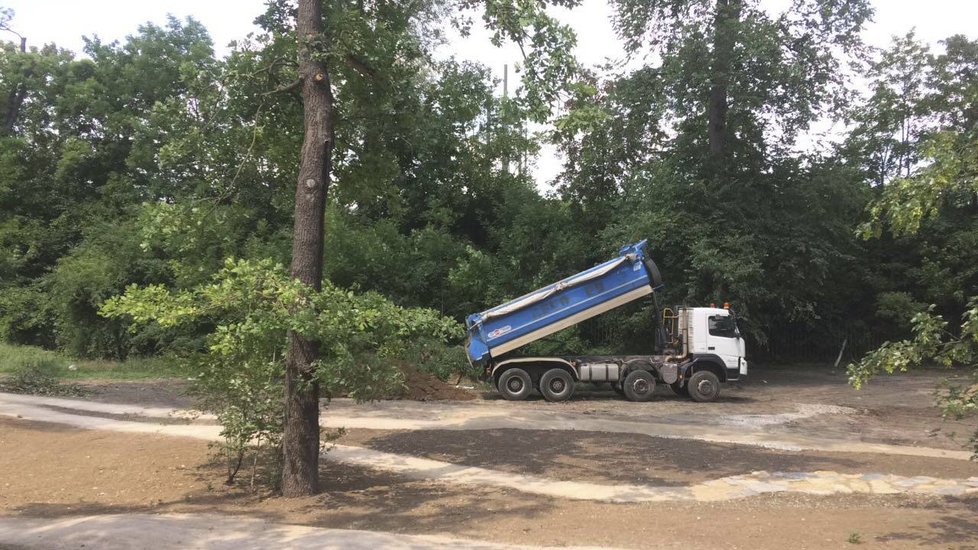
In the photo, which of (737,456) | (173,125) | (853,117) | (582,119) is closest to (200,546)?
(582,119)

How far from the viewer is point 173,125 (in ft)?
33.5

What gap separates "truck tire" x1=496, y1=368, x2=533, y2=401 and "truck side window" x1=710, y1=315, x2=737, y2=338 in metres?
4.75

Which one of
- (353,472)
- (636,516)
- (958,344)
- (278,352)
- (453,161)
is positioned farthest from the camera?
(453,161)

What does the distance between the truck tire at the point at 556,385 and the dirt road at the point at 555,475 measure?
1.72m

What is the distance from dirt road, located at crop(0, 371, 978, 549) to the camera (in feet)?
21.5

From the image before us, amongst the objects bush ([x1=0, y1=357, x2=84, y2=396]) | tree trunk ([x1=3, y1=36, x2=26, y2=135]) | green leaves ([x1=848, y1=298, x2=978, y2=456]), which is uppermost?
tree trunk ([x1=3, y1=36, x2=26, y2=135])

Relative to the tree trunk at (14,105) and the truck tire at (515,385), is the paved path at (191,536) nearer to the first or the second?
the truck tire at (515,385)

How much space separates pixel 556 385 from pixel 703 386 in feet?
12.1

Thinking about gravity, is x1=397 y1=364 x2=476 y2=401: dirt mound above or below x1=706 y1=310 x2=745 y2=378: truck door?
below

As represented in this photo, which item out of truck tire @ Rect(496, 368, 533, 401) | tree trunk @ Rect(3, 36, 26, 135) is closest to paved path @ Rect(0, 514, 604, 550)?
truck tire @ Rect(496, 368, 533, 401)

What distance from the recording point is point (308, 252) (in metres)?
7.89

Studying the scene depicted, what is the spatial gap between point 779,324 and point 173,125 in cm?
2361

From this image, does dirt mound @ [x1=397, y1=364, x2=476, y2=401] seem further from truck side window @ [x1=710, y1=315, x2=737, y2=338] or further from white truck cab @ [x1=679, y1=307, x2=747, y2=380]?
truck side window @ [x1=710, y1=315, x2=737, y2=338]

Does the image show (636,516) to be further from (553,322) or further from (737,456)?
(553,322)
